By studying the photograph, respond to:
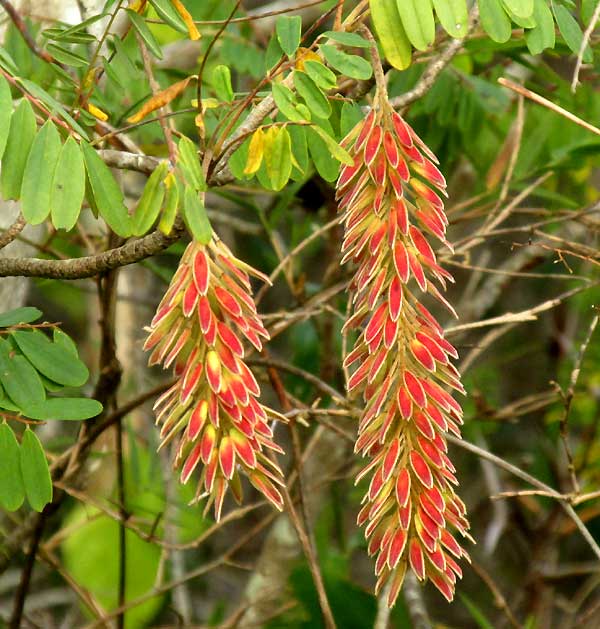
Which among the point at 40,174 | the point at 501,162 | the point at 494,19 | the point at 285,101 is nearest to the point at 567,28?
the point at 494,19

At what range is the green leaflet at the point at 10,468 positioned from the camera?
108 cm

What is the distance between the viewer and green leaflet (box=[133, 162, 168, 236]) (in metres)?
0.89

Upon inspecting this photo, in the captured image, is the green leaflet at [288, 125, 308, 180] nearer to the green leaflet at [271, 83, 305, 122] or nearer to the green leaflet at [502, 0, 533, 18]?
the green leaflet at [271, 83, 305, 122]

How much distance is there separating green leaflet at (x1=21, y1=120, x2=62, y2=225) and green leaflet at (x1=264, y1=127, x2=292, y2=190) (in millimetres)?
216

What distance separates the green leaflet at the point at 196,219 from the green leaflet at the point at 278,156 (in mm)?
178

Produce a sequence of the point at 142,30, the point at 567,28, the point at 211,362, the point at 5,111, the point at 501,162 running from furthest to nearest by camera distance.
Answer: the point at 501,162
the point at 567,28
the point at 142,30
the point at 5,111
the point at 211,362

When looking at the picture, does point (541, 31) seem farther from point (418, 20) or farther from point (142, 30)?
point (142, 30)

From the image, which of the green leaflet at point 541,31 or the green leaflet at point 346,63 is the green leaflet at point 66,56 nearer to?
the green leaflet at point 346,63

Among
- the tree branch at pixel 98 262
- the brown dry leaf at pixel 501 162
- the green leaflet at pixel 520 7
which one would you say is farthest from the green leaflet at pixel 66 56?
the brown dry leaf at pixel 501 162

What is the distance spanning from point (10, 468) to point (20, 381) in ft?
0.33

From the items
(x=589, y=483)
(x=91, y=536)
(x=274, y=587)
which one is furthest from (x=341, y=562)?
(x=589, y=483)

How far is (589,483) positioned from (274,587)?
95 centimetres

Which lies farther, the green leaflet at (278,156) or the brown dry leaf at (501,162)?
the brown dry leaf at (501,162)

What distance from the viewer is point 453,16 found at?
1003mm
